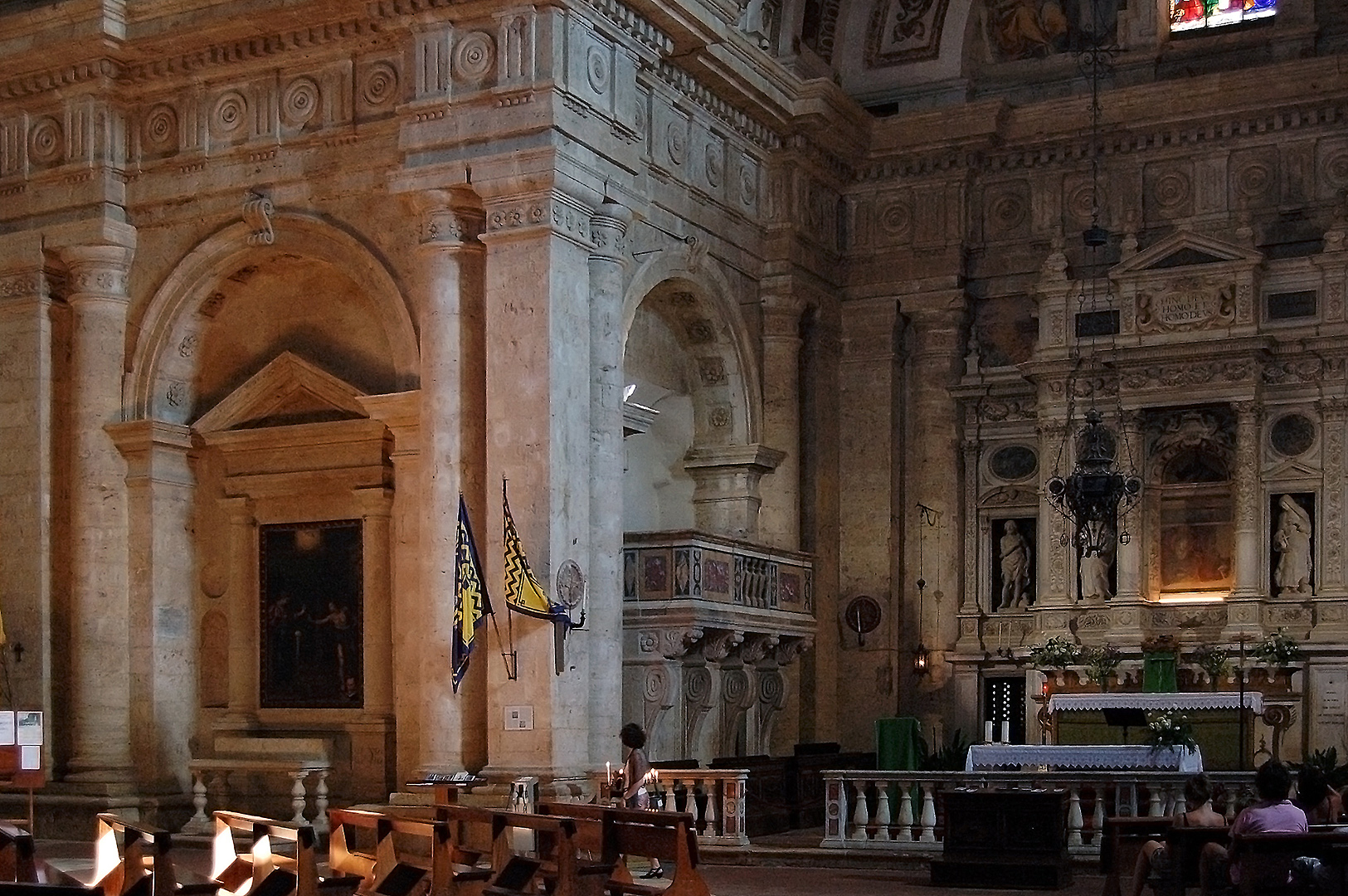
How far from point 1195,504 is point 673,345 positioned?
22.3ft

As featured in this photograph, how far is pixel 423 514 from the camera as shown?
18750 millimetres

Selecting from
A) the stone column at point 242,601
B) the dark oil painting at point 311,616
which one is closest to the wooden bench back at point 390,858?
the dark oil painting at point 311,616

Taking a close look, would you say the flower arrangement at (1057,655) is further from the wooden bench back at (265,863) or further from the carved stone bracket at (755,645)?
the wooden bench back at (265,863)

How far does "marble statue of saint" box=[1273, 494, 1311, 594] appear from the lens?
22.6m

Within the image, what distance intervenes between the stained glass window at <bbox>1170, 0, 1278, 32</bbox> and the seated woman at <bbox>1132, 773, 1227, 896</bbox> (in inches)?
572

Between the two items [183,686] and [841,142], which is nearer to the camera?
[183,686]

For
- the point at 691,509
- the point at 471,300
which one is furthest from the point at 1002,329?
the point at 471,300

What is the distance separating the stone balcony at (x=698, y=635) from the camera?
20109 millimetres

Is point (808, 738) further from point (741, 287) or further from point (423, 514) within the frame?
point (423, 514)

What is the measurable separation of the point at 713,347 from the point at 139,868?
1267 cm

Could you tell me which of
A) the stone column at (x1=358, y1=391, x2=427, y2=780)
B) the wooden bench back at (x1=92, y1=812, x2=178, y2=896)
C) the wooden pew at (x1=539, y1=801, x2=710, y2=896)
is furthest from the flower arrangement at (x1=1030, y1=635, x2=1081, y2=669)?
the wooden bench back at (x1=92, y1=812, x2=178, y2=896)

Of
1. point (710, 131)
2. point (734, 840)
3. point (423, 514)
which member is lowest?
point (734, 840)

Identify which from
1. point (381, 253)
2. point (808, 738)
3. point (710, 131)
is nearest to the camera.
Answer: point (381, 253)

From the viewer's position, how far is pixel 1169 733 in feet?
57.9
